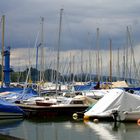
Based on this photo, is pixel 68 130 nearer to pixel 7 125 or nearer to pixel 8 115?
pixel 7 125

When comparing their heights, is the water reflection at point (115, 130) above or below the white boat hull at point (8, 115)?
below

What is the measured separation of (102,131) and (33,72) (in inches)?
2407

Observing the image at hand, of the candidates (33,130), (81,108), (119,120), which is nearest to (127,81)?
(81,108)

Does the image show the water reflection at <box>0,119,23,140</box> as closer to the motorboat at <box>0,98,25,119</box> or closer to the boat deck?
the motorboat at <box>0,98,25,119</box>

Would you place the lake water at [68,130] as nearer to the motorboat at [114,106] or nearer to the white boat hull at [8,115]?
the white boat hull at [8,115]

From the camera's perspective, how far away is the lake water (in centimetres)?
2962

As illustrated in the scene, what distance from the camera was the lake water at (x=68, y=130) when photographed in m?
29.6

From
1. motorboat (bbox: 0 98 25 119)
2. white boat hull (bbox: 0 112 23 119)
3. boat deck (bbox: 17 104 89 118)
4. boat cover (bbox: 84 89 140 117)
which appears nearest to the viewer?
motorboat (bbox: 0 98 25 119)

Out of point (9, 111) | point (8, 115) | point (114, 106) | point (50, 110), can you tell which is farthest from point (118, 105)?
point (8, 115)

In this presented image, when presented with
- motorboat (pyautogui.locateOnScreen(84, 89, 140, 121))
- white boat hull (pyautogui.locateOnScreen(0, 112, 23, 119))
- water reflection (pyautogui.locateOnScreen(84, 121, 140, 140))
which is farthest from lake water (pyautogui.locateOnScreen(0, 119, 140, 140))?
motorboat (pyautogui.locateOnScreen(84, 89, 140, 121))

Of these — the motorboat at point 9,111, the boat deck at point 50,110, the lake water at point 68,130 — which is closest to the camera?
the lake water at point 68,130

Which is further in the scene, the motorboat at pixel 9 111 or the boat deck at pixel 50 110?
the boat deck at pixel 50 110

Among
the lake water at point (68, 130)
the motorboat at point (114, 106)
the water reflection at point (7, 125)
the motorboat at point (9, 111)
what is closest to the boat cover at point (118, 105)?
the motorboat at point (114, 106)

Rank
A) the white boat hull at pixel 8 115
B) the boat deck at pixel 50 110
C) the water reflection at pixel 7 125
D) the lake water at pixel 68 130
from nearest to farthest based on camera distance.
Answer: the lake water at pixel 68 130
the water reflection at pixel 7 125
the white boat hull at pixel 8 115
the boat deck at pixel 50 110
